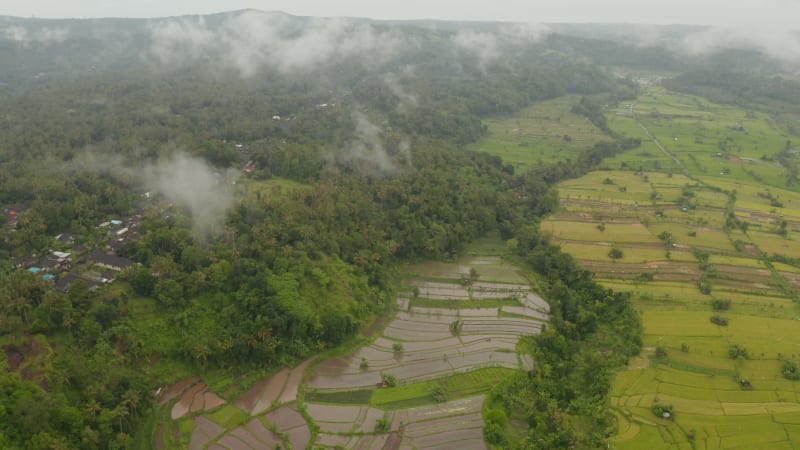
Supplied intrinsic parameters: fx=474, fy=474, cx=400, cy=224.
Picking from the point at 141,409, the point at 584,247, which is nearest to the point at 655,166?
the point at 584,247

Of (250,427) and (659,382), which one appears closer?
(250,427)

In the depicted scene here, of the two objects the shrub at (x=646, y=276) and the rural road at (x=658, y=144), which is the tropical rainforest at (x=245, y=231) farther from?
the rural road at (x=658, y=144)

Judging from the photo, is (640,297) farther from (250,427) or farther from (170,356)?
(170,356)

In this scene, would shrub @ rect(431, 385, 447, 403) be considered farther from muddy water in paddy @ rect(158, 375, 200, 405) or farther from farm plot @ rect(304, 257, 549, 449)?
muddy water in paddy @ rect(158, 375, 200, 405)

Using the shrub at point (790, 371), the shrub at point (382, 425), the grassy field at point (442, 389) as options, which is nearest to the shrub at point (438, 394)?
the grassy field at point (442, 389)

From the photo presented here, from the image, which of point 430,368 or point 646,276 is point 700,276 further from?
point 430,368

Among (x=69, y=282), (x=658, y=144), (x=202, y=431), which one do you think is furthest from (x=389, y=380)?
(x=658, y=144)

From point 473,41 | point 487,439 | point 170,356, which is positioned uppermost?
point 473,41
